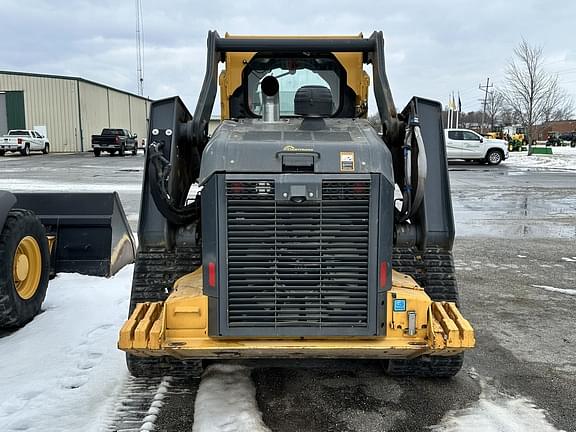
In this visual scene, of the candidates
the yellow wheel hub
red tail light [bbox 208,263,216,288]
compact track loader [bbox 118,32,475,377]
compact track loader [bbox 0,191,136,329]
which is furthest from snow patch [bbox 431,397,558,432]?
compact track loader [bbox 0,191,136,329]

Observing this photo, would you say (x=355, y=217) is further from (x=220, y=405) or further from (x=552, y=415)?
(x=552, y=415)

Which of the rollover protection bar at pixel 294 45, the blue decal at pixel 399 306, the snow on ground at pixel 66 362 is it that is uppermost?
the rollover protection bar at pixel 294 45

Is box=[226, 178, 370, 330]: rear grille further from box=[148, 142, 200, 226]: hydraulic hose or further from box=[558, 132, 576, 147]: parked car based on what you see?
box=[558, 132, 576, 147]: parked car

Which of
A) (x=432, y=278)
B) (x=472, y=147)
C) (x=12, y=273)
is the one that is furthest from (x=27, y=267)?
(x=472, y=147)

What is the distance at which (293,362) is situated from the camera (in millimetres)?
4004

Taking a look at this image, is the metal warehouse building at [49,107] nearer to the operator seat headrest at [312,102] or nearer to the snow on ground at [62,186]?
the snow on ground at [62,186]

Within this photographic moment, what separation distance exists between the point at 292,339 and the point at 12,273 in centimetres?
270

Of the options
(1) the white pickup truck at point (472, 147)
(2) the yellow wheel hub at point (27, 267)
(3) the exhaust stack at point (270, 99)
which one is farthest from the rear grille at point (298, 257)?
(1) the white pickup truck at point (472, 147)

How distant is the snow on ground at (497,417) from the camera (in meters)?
3.54

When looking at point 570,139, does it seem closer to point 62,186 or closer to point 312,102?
point 62,186

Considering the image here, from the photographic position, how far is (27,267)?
5.24 m

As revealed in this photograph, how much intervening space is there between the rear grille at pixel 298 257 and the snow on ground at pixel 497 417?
0.88m

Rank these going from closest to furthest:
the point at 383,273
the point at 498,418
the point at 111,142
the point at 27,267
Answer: the point at 383,273 < the point at 498,418 < the point at 27,267 < the point at 111,142

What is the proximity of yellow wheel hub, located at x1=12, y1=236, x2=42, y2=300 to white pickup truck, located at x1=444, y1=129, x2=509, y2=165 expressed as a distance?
26406 mm
